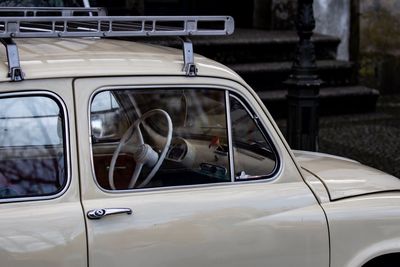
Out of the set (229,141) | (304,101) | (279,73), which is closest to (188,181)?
(229,141)

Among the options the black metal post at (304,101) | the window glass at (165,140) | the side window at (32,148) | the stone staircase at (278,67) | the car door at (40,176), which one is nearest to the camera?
the car door at (40,176)

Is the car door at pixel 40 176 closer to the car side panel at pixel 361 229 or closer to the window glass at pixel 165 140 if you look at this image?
the window glass at pixel 165 140

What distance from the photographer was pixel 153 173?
3184mm

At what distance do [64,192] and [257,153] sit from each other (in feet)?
3.22

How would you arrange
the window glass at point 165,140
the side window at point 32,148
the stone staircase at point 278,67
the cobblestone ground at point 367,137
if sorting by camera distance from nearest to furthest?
1. the side window at point 32,148
2. the window glass at point 165,140
3. the cobblestone ground at point 367,137
4. the stone staircase at point 278,67

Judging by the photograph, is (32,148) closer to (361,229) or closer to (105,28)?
(105,28)

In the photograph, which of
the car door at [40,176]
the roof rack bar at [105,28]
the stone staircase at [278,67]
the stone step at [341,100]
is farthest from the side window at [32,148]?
the stone step at [341,100]

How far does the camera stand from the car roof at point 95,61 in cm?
293

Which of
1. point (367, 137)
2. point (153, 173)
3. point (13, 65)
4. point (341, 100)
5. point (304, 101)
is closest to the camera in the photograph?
point (13, 65)

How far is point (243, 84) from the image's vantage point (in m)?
3.28

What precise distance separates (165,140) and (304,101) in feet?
10.8

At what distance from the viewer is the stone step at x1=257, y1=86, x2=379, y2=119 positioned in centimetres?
952

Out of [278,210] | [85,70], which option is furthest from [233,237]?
[85,70]

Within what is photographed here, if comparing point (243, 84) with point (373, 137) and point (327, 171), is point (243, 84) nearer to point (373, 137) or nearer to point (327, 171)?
point (327, 171)
